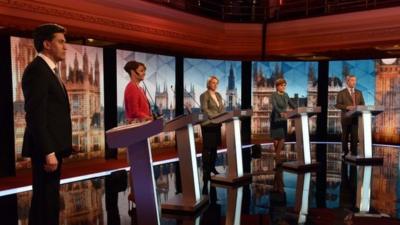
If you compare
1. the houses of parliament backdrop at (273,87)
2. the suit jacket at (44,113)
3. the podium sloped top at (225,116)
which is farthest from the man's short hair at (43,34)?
the houses of parliament backdrop at (273,87)

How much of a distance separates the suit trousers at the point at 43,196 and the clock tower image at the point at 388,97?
9.50m

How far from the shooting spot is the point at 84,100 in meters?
6.77

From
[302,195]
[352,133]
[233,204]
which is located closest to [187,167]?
[233,204]

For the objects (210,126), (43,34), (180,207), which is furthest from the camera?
(210,126)

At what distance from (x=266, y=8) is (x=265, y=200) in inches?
232

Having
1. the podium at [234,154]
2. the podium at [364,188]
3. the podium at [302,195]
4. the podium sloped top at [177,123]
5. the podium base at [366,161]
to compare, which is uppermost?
the podium sloped top at [177,123]

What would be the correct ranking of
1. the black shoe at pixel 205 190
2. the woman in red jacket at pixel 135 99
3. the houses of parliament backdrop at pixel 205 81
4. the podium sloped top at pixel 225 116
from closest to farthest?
the woman in red jacket at pixel 135 99, the black shoe at pixel 205 190, the podium sloped top at pixel 225 116, the houses of parliament backdrop at pixel 205 81

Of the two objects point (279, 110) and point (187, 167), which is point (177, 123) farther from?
point (279, 110)

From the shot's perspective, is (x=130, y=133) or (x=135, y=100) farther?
→ (x=135, y=100)

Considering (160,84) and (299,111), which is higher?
(160,84)

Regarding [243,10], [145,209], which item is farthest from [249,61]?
[145,209]

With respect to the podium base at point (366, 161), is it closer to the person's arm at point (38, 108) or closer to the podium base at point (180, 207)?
the podium base at point (180, 207)

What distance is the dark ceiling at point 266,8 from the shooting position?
8553 millimetres

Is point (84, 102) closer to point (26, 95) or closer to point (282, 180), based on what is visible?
point (282, 180)
